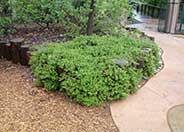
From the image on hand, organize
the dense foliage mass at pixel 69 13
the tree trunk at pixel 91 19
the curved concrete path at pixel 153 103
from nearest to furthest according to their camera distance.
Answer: the curved concrete path at pixel 153 103, the tree trunk at pixel 91 19, the dense foliage mass at pixel 69 13

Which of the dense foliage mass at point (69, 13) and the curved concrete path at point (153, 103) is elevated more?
the dense foliage mass at point (69, 13)

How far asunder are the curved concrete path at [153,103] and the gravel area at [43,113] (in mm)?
168

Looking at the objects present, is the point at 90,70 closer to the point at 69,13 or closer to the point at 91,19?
the point at 91,19

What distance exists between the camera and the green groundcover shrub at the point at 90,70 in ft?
12.2

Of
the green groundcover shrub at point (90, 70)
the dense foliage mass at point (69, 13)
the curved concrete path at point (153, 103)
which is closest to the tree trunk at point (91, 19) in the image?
the dense foliage mass at point (69, 13)

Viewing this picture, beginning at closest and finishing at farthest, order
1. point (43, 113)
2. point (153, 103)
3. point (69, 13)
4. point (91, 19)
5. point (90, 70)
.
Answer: point (43, 113)
point (90, 70)
point (153, 103)
point (91, 19)
point (69, 13)

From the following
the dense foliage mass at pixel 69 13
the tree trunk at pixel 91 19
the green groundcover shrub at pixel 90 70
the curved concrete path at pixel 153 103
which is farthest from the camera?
the dense foliage mass at pixel 69 13

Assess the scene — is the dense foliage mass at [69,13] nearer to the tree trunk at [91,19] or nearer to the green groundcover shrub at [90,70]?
the tree trunk at [91,19]

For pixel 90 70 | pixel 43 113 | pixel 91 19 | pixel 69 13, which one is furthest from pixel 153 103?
pixel 69 13

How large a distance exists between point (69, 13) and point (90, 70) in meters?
2.51

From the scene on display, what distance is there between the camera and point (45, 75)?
4.05 meters

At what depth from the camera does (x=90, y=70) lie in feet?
12.5

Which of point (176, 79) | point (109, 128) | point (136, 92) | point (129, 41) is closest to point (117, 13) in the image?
point (129, 41)

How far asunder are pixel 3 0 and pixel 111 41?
2.45 metres
